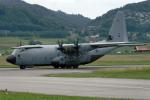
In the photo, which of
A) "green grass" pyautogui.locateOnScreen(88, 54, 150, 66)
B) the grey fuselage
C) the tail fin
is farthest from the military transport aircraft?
"green grass" pyautogui.locateOnScreen(88, 54, 150, 66)

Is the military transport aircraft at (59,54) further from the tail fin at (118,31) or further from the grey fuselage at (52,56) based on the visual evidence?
the tail fin at (118,31)

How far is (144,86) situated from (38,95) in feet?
26.1

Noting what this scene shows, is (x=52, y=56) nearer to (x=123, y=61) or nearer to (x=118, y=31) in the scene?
(x=118, y=31)

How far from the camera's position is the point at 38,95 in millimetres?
27141

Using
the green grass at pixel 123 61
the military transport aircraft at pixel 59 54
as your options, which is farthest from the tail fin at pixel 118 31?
the green grass at pixel 123 61

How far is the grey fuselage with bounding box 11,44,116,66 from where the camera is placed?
67.3 m

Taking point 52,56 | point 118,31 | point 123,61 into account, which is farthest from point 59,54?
point 123,61

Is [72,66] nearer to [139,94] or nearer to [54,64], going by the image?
[54,64]

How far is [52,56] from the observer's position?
67562 mm

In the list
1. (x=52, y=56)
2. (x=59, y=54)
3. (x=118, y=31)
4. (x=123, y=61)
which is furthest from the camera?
(x=123, y=61)

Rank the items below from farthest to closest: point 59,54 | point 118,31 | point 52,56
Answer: point 118,31 → point 59,54 → point 52,56

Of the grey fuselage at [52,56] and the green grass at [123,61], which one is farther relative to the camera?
the green grass at [123,61]

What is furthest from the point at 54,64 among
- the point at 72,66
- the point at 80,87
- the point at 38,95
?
the point at 38,95

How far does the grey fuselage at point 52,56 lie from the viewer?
221ft
